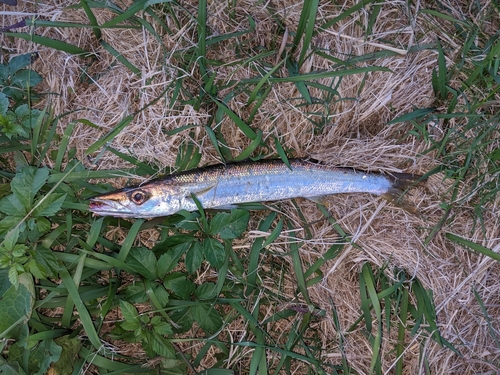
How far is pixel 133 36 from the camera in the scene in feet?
8.91

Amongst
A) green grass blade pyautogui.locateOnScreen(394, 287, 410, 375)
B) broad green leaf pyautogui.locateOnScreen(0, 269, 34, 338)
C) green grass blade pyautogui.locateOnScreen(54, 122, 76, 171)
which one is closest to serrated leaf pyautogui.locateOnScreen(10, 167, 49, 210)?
green grass blade pyautogui.locateOnScreen(54, 122, 76, 171)

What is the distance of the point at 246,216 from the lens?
262 cm

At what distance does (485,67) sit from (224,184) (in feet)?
6.71

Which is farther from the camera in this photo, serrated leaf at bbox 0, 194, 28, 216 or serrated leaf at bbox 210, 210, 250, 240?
serrated leaf at bbox 210, 210, 250, 240

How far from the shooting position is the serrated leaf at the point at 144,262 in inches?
102

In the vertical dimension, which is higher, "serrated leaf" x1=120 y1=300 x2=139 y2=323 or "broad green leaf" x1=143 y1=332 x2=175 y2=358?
"serrated leaf" x1=120 y1=300 x2=139 y2=323

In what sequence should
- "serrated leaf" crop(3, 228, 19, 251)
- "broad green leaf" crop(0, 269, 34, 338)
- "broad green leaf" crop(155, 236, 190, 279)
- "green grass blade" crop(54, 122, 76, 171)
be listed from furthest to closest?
"green grass blade" crop(54, 122, 76, 171)
"broad green leaf" crop(155, 236, 190, 279)
"broad green leaf" crop(0, 269, 34, 338)
"serrated leaf" crop(3, 228, 19, 251)

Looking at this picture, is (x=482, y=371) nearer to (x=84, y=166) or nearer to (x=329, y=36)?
(x=329, y=36)

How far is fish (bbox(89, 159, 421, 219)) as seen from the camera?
264cm

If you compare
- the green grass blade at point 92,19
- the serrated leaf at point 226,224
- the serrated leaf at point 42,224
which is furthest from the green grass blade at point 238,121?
the serrated leaf at point 42,224

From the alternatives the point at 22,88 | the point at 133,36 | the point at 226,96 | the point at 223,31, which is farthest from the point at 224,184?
the point at 22,88

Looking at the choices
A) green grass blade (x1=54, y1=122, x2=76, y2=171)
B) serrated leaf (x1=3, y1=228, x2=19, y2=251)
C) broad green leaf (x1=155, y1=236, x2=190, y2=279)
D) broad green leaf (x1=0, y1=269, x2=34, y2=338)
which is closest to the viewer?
serrated leaf (x1=3, y1=228, x2=19, y2=251)

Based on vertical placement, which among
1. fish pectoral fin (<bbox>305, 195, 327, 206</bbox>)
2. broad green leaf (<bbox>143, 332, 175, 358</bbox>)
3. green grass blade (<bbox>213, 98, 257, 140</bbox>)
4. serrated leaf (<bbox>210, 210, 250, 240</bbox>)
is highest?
green grass blade (<bbox>213, 98, 257, 140</bbox>)

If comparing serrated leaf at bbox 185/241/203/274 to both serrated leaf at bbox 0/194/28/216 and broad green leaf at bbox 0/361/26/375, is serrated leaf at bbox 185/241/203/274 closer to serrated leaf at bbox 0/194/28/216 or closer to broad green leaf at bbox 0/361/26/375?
serrated leaf at bbox 0/194/28/216
